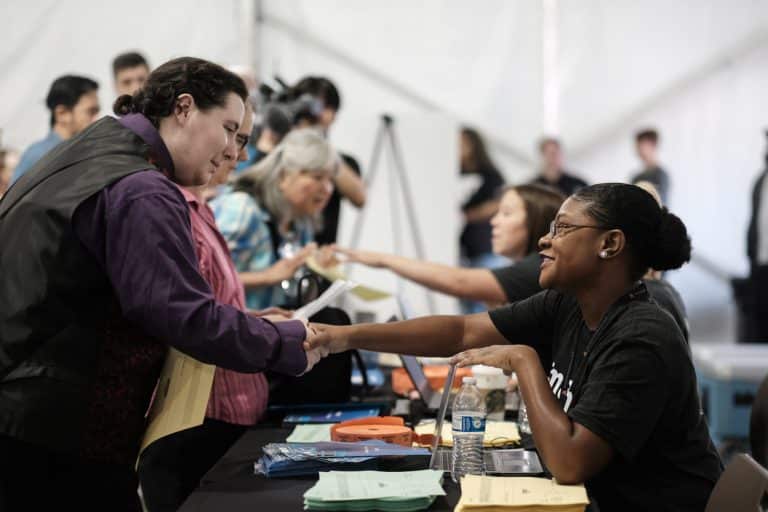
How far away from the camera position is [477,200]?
24.4ft

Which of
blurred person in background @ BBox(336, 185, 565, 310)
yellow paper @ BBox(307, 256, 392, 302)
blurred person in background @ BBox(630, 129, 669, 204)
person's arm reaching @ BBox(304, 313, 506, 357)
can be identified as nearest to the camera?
person's arm reaching @ BBox(304, 313, 506, 357)

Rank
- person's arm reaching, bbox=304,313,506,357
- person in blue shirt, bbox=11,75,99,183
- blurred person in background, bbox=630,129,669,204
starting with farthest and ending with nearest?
1. blurred person in background, bbox=630,129,669,204
2. person in blue shirt, bbox=11,75,99,183
3. person's arm reaching, bbox=304,313,506,357

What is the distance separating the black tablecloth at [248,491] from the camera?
1781 mm

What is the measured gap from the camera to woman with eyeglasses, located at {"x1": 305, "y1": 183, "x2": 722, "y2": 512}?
1880 millimetres

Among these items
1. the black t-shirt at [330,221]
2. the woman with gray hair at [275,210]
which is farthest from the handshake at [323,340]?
the black t-shirt at [330,221]

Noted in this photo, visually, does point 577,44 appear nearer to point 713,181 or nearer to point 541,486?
point 713,181

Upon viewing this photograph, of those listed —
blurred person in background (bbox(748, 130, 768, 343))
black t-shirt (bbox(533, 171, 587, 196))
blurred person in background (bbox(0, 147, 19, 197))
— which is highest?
blurred person in background (bbox(0, 147, 19, 197))

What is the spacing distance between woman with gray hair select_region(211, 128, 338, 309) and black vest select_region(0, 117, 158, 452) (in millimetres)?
1514

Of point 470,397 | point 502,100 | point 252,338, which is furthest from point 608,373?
point 502,100

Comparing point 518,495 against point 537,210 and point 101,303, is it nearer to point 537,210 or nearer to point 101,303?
point 101,303

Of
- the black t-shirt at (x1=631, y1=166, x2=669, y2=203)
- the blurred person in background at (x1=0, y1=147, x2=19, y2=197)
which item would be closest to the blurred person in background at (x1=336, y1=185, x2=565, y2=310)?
the blurred person in background at (x1=0, y1=147, x2=19, y2=197)

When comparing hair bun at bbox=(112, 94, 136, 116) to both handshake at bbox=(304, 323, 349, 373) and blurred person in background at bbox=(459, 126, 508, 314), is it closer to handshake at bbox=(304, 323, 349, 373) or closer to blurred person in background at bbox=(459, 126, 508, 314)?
handshake at bbox=(304, 323, 349, 373)

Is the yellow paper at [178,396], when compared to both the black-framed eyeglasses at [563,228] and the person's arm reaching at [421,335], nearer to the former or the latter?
the person's arm reaching at [421,335]

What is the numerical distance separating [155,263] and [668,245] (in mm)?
1002
